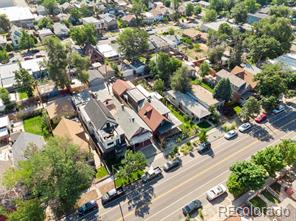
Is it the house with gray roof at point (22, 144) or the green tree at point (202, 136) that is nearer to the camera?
the house with gray roof at point (22, 144)

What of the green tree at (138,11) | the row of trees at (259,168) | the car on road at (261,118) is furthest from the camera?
the green tree at (138,11)

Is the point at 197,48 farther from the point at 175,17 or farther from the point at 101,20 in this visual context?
the point at 101,20

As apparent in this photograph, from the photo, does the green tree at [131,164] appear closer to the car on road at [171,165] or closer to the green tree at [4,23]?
the car on road at [171,165]

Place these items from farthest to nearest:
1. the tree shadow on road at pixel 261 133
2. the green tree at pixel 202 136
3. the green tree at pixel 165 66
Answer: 1. the green tree at pixel 165 66
2. the tree shadow on road at pixel 261 133
3. the green tree at pixel 202 136

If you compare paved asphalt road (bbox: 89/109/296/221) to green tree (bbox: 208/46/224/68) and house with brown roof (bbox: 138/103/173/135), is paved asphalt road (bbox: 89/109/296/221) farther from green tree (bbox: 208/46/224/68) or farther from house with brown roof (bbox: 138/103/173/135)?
green tree (bbox: 208/46/224/68)

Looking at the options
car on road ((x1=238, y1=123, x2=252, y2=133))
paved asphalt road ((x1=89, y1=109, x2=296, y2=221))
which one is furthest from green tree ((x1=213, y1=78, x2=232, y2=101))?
paved asphalt road ((x1=89, y1=109, x2=296, y2=221))

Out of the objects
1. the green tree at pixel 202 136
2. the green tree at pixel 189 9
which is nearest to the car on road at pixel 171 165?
the green tree at pixel 202 136
